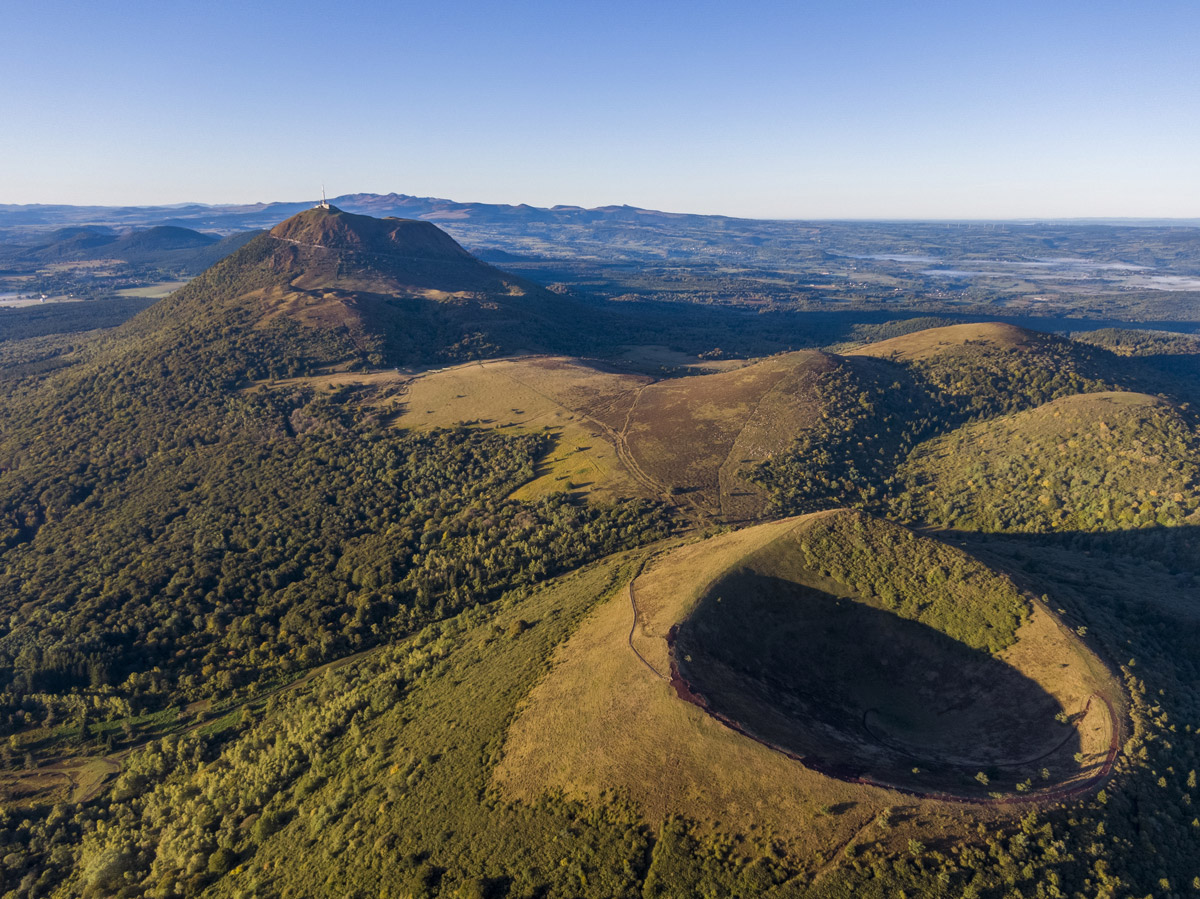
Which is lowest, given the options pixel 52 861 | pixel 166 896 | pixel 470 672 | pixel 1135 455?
pixel 52 861

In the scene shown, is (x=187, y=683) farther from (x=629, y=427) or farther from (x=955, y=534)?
(x=955, y=534)

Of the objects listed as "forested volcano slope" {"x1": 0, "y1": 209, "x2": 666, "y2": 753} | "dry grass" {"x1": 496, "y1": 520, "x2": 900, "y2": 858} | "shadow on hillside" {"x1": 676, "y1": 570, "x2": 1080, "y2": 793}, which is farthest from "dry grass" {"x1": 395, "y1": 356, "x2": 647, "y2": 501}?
"dry grass" {"x1": 496, "y1": 520, "x2": 900, "y2": 858}


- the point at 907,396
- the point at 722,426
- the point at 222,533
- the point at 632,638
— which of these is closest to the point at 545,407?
the point at 722,426

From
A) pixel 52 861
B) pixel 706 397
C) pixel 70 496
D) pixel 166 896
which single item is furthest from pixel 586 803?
pixel 70 496

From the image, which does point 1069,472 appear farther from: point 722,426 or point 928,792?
point 928,792

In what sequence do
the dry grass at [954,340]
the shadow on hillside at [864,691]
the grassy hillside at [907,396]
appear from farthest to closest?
the dry grass at [954,340] < the grassy hillside at [907,396] < the shadow on hillside at [864,691]

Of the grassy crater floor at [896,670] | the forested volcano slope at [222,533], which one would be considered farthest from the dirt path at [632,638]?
the forested volcano slope at [222,533]

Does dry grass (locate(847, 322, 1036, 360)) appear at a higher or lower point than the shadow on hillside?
higher

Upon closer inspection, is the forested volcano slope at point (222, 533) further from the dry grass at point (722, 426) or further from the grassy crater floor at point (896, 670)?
the grassy crater floor at point (896, 670)

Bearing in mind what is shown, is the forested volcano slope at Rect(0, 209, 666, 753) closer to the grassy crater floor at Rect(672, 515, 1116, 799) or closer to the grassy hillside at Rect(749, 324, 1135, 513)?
the grassy hillside at Rect(749, 324, 1135, 513)

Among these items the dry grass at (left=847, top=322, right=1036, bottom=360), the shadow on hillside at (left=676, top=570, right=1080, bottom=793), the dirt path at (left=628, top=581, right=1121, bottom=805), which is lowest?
the shadow on hillside at (left=676, top=570, right=1080, bottom=793)

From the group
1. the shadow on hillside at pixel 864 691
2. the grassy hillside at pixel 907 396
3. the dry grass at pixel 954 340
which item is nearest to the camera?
the shadow on hillside at pixel 864 691
